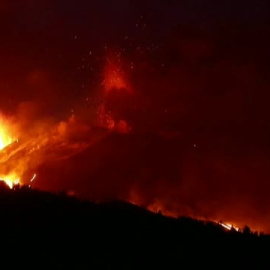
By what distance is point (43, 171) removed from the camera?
1505 inches

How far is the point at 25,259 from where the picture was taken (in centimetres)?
1043

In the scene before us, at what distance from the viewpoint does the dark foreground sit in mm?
10955

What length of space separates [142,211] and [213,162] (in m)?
29.3

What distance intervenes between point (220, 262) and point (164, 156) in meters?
33.0

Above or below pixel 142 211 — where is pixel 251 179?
above

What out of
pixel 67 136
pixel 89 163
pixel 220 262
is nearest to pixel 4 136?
pixel 67 136

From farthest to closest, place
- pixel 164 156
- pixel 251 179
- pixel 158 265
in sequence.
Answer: pixel 164 156 < pixel 251 179 < pixel 158 265

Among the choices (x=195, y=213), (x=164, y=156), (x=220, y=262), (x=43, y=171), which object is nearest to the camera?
(x=220, y=262)

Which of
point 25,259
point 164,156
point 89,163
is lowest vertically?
point 25,259

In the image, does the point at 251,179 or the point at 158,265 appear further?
the point at 251,179

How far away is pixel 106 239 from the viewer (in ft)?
41.2

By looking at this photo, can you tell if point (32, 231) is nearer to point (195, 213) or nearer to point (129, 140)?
point (195, 213)

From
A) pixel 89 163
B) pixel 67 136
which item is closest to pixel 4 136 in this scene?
pixel 67 136

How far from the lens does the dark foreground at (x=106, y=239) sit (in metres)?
11.0
